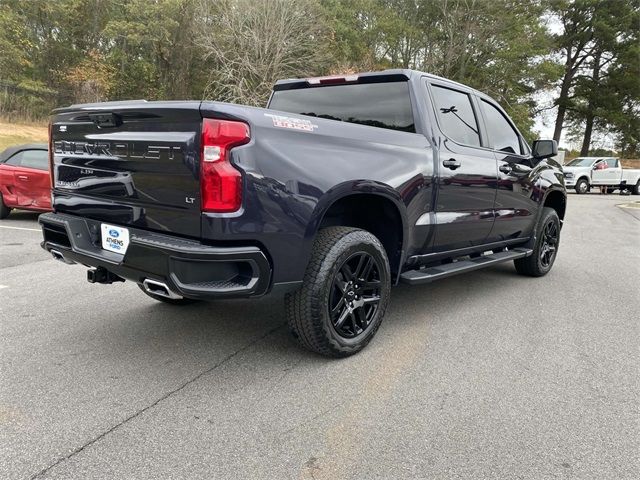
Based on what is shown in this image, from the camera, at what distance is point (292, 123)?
2.85 m

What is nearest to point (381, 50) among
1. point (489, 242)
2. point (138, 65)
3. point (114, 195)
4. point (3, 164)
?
point (138, 65)

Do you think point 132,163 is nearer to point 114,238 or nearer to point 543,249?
point 114,238

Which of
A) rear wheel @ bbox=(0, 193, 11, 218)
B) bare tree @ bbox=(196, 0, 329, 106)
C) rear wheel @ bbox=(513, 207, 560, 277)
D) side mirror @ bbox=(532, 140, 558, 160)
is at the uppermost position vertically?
bare tree @ bbox=(196, 0, 329, 106)

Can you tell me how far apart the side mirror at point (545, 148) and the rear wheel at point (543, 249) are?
32.2 inches

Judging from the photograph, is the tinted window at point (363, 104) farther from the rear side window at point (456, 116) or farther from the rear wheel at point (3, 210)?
the rear wheel at point (3, 210)

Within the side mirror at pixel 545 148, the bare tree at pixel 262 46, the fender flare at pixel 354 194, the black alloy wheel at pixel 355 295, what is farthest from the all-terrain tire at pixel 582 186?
the black alloy wheel at pixel 355 295

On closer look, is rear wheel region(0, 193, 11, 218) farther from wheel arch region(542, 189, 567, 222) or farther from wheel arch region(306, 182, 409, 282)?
wheel arch region(542, 189, 567, 222)

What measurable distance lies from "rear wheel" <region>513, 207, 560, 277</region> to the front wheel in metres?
2.93

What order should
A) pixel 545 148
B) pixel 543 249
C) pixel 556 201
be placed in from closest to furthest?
pixel 545 148
pixel 543 249
pixel 556 201

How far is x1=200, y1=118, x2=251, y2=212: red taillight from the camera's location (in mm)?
2562

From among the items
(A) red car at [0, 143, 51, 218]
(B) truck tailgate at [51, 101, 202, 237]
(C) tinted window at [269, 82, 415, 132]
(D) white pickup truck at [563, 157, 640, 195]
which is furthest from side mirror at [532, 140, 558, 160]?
(D) white pickup truck at [563, 157, 640, 195]

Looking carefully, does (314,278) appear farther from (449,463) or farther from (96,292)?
(96,292)

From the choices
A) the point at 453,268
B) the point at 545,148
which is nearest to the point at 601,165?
the point at 545,148

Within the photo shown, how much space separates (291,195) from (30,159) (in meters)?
7.85
